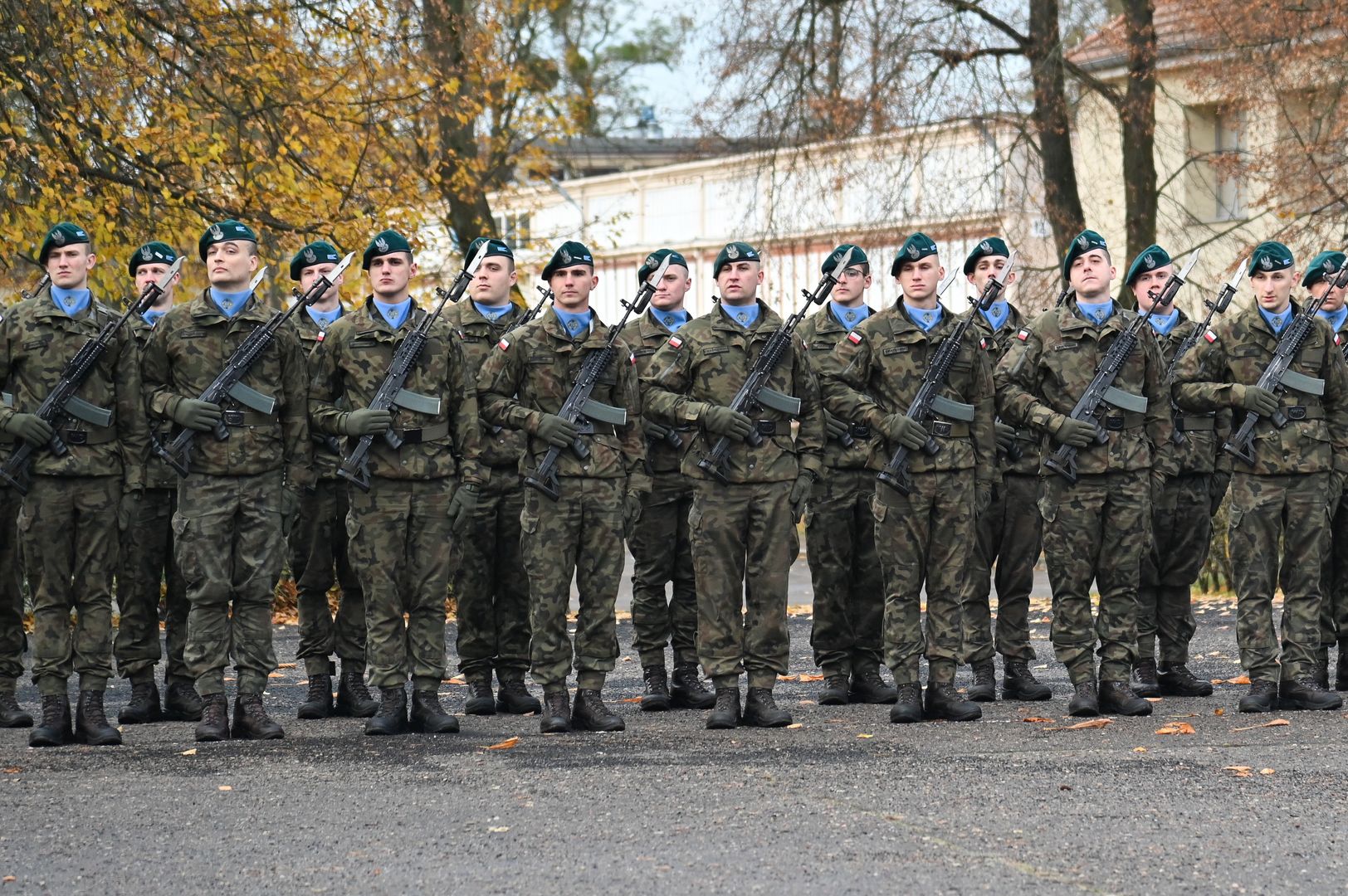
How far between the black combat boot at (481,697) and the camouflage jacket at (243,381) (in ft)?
5.30

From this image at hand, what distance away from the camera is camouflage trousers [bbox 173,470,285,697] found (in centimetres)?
904

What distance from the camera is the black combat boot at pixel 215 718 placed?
29.8ft

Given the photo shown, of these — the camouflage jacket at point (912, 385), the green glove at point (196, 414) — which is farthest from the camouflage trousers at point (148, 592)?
the camouflage jacket at point (912, 385)

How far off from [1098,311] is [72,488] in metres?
4.90

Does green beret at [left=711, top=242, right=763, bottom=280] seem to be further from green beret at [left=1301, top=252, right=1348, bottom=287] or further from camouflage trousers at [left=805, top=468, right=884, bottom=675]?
green beret at [left=1301, top=252, right=1348, bottom=287]

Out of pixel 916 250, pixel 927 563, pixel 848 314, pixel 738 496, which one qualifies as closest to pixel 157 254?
pixel 738 496

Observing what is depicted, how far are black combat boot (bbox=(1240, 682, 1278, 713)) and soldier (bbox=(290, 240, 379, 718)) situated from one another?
4.34m

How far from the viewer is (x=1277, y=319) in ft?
33.3

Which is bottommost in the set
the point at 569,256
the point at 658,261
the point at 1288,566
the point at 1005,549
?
the point at 1288,566

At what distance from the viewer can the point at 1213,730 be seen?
919cm

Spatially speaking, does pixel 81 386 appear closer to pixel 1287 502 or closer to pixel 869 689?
pixel 869 689

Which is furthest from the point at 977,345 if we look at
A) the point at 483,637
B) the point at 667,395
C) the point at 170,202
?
the point at 170,202

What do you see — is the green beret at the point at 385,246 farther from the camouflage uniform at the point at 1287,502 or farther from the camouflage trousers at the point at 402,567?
the camouflage uniform at the point at 1287,502

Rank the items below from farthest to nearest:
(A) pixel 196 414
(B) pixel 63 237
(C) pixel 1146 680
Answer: (C) pixel 1146 680, (B) pixel 63 237, (A) pixel 196 414
